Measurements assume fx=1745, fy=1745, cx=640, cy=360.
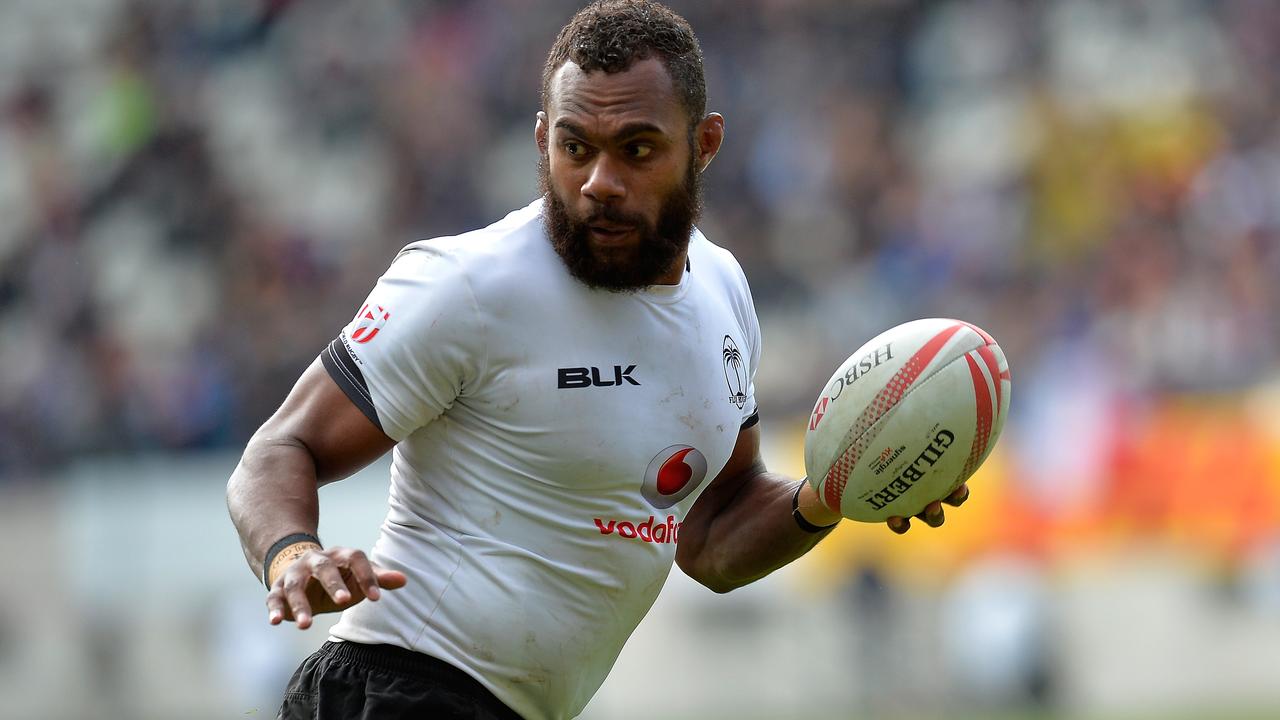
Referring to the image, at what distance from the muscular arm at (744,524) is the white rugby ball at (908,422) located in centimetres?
16

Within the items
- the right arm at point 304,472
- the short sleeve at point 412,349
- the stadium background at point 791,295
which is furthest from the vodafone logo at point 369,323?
the stadium background at point 791,295

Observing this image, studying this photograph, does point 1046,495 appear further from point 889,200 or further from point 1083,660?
point 889,200

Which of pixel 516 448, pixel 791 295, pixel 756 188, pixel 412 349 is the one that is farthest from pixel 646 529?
pixel 756 188

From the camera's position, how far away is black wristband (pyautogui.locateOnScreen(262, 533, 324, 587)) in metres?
3.40

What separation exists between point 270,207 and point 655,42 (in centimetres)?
1299

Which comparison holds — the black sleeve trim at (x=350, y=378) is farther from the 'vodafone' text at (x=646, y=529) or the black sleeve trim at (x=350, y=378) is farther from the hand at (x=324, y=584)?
the 'vodafone' text at (x=646, y=529)

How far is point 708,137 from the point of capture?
414cm

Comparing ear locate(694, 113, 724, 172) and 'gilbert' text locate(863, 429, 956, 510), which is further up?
ear locate(694, 113, 724, 172)

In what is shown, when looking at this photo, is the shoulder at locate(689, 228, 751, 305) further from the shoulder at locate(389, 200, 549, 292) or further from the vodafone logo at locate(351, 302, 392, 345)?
the vodafone logo at locate(351, 302, 392, 345)

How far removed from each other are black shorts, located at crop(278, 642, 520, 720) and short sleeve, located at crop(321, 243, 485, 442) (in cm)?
50

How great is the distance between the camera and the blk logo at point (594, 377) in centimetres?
379

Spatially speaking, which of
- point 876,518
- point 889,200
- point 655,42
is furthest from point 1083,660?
point 655,42

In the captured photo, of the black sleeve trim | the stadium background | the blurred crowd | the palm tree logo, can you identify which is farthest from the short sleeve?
the blurred crowd

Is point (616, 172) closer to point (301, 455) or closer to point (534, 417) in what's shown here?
point (534, 417)
